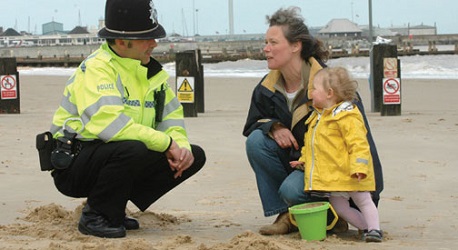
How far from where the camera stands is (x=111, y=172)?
4.71 m

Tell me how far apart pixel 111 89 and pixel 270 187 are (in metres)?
1.12

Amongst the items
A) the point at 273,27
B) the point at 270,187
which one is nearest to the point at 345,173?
the point at 270,187

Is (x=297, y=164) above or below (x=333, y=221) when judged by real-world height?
above

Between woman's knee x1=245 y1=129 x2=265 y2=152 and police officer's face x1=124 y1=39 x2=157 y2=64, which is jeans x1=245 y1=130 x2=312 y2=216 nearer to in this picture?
woman's knee x1=245 y1=129 x2=265 y2=152

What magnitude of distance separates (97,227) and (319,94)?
1.41 metres

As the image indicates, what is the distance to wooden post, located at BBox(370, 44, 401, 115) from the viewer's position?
487 inches

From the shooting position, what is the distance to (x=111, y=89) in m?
4.69

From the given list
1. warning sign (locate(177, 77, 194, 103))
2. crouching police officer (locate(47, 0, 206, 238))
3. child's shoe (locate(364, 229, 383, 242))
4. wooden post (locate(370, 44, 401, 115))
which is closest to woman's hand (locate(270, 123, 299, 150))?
crouching police officer (locate(47, 0, 206, 238))

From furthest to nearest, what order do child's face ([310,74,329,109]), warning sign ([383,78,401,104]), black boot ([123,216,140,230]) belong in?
warning sign ([383,78,401,104])
black boot ([123,216,140,230])
child's face ([310,74,329,109])

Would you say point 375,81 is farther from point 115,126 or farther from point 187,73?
point 115,126

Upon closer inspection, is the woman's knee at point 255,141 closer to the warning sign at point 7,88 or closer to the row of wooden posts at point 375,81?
the row of wooden posts at point 375,81

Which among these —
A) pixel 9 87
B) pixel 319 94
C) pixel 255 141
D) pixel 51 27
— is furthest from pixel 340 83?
pixel 51 27

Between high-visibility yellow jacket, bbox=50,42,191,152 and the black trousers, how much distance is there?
7cm

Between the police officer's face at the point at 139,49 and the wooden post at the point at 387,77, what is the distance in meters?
7.88
